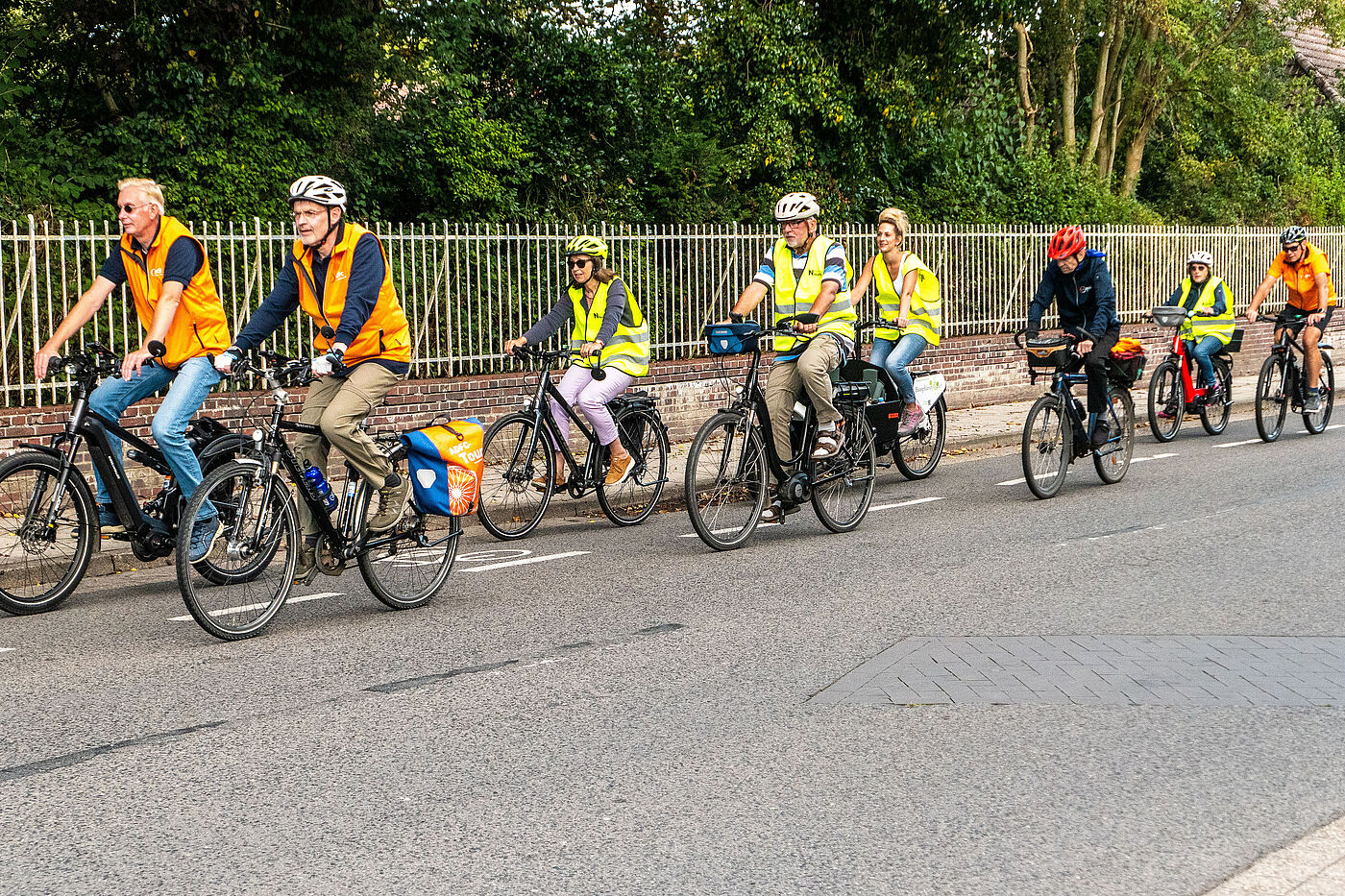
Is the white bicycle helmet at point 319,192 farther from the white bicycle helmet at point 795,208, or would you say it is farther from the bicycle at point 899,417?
the bicycle at point 899,417

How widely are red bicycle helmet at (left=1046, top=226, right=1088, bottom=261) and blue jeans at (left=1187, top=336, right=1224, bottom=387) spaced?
4145 millimetres

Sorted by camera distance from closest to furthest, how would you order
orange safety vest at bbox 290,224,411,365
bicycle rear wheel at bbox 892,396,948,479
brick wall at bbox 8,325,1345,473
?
orange safety vest at bbox 290,224,411,365, brick wall at bbox 8,325,1345,473, bicycle rear wheel at bbox 892,396,948,479

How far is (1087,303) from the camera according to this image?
11.0m

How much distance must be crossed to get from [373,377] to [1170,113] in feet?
93.7

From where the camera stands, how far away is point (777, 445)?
9133 millimetres

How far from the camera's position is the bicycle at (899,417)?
9984 millimetres

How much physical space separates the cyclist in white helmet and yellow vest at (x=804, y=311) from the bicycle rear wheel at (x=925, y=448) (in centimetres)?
294

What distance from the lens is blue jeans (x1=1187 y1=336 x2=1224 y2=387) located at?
1440cm

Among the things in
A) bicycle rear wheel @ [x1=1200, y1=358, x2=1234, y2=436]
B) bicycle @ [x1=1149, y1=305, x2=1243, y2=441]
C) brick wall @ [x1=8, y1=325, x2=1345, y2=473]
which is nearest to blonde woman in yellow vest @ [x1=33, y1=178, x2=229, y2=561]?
brick wall @ [x1=8, y1=325, x2=1345, y2=473]

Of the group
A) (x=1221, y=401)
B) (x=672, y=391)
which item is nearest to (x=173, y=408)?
(x=672, y=391)

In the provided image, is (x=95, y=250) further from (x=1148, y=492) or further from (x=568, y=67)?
(x=568, y=67)

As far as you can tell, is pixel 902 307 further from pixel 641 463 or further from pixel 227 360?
pixel 227 360

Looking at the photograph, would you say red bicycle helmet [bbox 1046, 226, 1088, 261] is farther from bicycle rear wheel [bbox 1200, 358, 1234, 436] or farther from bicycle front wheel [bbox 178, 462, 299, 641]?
bicycle front wheel [bbox 178, 462, 299, 641]

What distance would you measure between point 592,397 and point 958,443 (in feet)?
20.3
